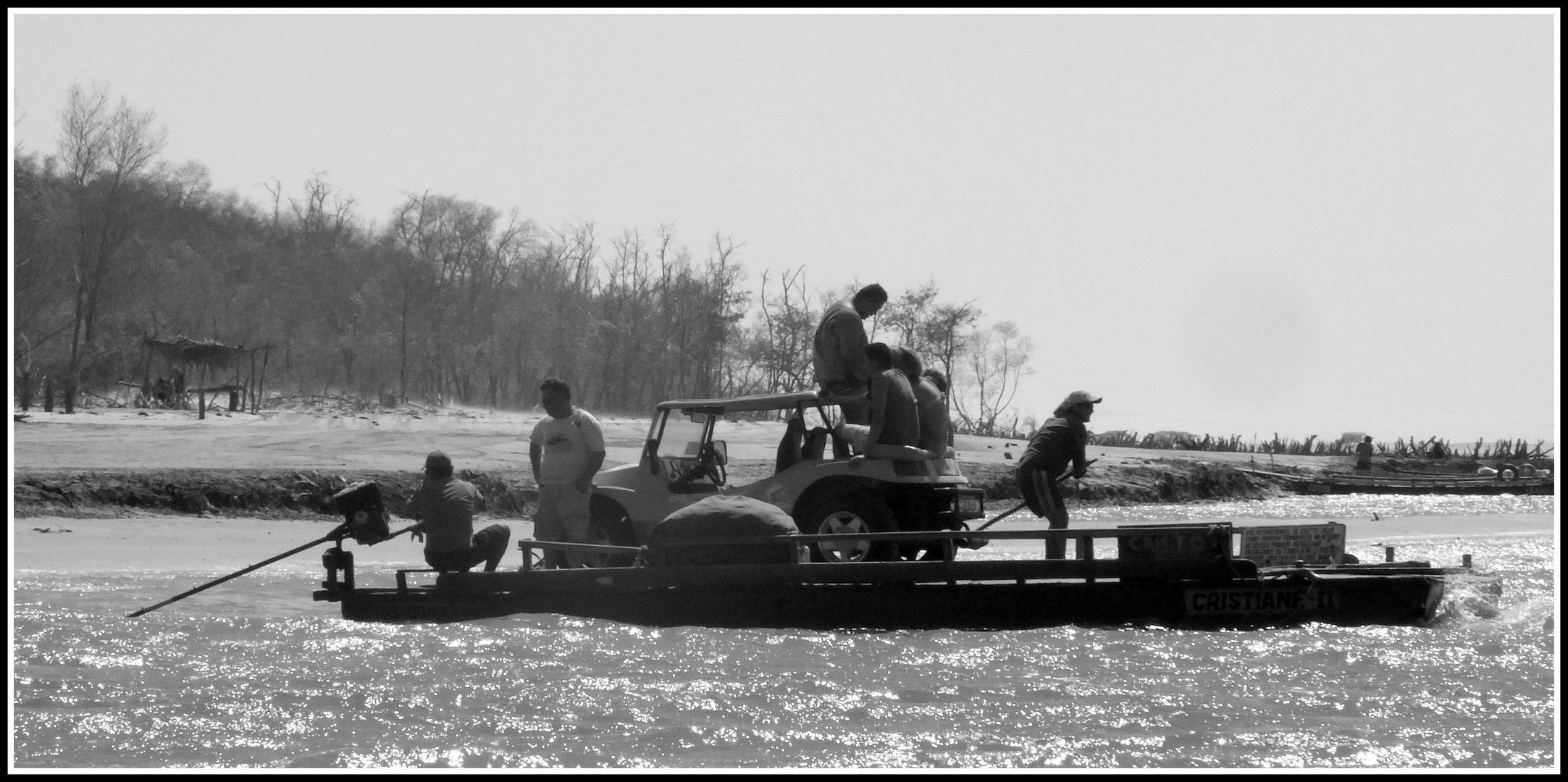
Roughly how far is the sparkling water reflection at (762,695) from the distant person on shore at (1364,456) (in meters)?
29.8

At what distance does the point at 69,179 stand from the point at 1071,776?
178 feet

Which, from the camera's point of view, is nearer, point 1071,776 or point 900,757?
point 1071,776

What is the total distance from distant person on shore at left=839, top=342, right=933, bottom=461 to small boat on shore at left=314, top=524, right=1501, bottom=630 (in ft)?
2.48

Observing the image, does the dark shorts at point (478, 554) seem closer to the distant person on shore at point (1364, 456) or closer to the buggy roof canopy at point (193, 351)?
the buggy roof canopy at point (193, 351)

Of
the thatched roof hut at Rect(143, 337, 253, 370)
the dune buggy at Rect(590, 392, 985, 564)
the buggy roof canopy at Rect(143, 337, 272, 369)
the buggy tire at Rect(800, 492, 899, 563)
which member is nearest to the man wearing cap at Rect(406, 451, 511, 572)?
the dune buggy at Rect(590, 392, 985, 564)

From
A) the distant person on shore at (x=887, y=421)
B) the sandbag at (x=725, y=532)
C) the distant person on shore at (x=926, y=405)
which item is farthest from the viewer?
the distant person on shore at (x=926, y=405)

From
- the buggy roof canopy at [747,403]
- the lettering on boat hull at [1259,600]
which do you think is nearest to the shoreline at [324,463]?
the buggy roof canopy at [747,403]

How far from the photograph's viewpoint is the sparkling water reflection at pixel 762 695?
6512mm

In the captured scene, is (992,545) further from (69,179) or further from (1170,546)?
(69,179)

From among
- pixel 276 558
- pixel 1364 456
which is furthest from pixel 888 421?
pixel 1364 456

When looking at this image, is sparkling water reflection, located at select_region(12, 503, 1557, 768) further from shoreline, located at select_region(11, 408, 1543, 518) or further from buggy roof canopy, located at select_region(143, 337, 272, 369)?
buggy roof canopy, located at select_region(143, 337, 272, 369)

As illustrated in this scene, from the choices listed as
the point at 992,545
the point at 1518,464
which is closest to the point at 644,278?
the point at 1518,464

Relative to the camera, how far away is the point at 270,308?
201ft

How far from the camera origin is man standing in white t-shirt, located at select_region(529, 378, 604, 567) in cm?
1043
